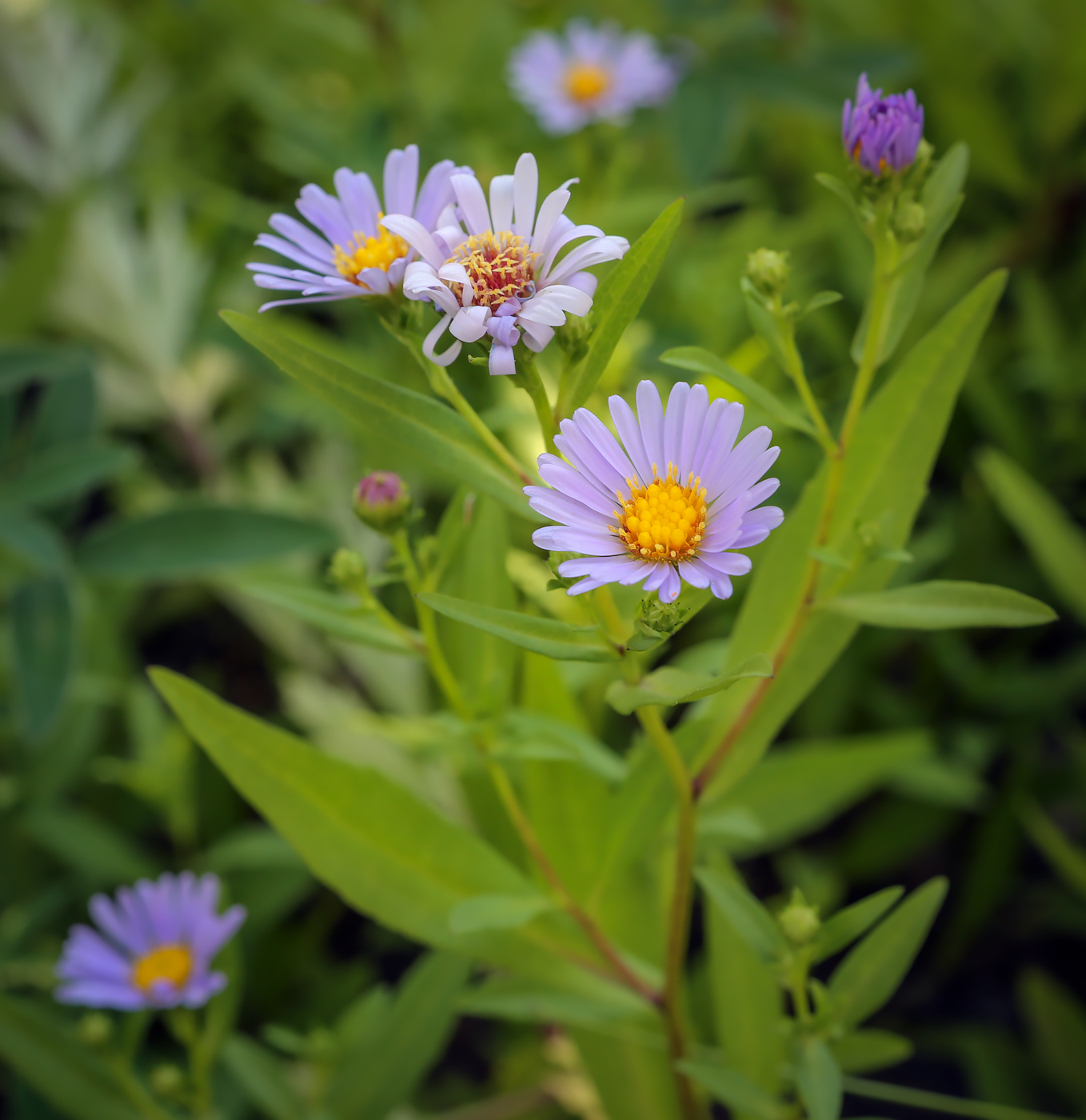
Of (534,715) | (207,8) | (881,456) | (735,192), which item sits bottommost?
(534,715)

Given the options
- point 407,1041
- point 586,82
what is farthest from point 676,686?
point 586,82

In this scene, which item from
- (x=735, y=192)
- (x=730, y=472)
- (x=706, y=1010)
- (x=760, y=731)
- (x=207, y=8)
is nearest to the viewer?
(x=730, y=472)

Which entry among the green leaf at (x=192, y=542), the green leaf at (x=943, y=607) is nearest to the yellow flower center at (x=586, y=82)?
the green leaf at (x=192, y=542)

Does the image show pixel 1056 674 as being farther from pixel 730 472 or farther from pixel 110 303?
pixel 110 303

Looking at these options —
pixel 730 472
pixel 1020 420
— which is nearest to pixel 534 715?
pixel 730 472

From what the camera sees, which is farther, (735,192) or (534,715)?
(735,192)

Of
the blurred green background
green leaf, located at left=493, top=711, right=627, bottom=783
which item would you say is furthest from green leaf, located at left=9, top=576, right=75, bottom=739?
green leaf, located at left=493, top=711, right=627, bottom=783

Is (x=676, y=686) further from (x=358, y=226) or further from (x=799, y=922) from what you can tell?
(x=358, y=226)
